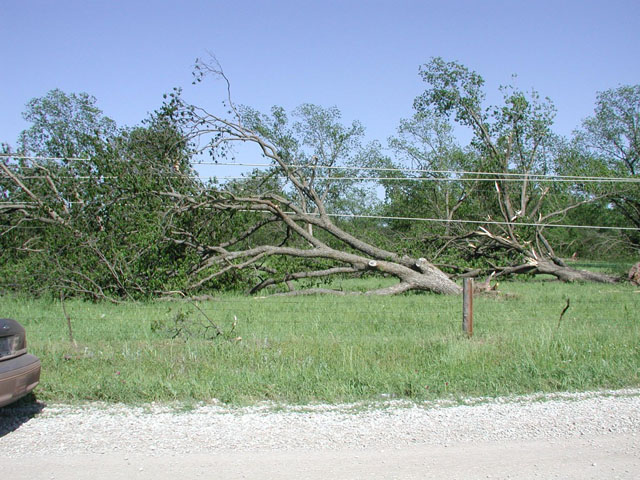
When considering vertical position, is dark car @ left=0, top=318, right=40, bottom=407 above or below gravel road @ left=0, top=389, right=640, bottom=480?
above

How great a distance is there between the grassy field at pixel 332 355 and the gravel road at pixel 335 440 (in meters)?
0.32

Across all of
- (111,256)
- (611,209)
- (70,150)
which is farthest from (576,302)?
(611,209)

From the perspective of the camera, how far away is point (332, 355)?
671 cm

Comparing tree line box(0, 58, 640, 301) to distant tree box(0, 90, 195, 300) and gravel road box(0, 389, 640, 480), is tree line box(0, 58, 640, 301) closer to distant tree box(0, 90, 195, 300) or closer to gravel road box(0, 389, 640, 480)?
distant tree box(0, 90, 195, 300)

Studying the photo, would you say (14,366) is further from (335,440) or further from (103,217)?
(103,217)

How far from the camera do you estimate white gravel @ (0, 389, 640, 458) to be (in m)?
4.42

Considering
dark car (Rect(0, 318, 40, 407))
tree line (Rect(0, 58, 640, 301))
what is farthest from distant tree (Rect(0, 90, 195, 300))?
dark car (Rect(0, 318, 40, 407))

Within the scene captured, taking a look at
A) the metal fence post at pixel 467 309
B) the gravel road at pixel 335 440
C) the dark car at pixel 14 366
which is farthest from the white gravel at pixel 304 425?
the metal fence post at pixel 467 309

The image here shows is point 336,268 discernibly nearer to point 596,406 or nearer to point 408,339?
point 408,339

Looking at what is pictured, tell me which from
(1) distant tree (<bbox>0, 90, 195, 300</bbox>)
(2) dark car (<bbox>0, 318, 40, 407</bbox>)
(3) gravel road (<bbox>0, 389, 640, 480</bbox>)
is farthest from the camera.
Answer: (1) distant tree (<bbox>0, 90, 195, 300</bbox>)

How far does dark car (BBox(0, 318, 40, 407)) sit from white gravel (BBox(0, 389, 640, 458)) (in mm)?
408

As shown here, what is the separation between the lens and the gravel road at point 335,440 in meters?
3.96

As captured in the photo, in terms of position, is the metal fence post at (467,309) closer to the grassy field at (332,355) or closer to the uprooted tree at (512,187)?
the grassy field at (332,355)

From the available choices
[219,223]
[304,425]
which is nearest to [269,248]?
[219,223]
